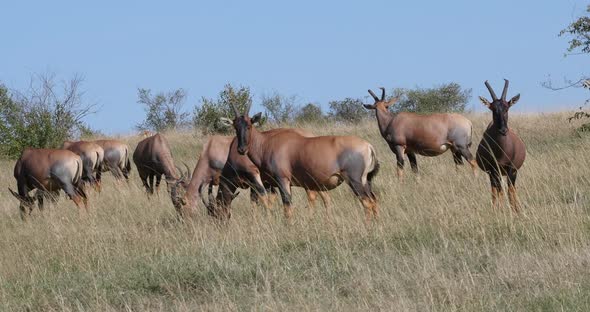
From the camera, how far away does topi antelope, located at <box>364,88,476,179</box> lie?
1689cm

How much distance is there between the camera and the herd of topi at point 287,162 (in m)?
11.1

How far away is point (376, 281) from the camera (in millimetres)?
7133

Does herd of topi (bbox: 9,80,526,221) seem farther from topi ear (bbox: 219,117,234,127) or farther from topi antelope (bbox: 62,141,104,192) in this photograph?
topi antelope (bbox: 62,141,104,192)

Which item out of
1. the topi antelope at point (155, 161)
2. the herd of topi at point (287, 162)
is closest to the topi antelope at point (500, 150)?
the herd of topi at point (287, 162)

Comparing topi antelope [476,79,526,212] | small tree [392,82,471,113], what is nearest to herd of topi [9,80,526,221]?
topi antelope [476,79,526,212]

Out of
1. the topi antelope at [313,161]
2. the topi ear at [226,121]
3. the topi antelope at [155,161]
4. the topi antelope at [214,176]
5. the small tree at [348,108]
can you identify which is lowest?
the small tree at [348,108]

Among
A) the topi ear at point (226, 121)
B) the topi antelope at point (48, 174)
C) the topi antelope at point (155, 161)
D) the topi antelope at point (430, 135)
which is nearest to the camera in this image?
the topi ear at point (226, 121)

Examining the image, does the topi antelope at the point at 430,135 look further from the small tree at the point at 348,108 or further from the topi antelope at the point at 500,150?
the small tree at the point at 348,108

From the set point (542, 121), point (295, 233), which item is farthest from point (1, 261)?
point (542, 121)

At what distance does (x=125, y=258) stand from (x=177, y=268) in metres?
1.30

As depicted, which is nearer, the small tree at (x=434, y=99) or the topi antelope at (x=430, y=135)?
the topi antelope at (x=430, y=135)

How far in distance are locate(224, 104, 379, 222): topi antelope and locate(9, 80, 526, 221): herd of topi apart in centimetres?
1

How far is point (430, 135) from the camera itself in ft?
55.9

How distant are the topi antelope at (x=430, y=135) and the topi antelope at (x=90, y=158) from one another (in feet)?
20.6
